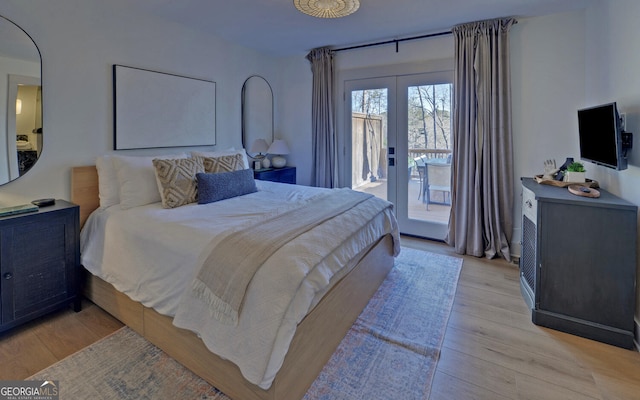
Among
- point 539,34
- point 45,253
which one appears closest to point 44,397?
point 45,253

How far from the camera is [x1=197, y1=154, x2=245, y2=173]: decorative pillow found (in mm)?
2979

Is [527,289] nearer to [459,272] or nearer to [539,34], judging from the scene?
[459,272]

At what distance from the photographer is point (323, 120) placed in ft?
14.6

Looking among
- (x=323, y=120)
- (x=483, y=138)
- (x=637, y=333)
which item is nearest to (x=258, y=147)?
(x=323, y=120)

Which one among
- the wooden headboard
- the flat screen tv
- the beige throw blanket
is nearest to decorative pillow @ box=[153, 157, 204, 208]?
the wooden headboard

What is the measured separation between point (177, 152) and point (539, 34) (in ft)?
12.8

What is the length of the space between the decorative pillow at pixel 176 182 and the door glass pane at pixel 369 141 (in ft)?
7.72

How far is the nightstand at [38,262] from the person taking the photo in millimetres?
2014

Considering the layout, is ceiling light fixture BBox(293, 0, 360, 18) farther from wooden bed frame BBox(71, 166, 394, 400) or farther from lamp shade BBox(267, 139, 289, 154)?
lamp shade BBox(267, 139, 289, 154)

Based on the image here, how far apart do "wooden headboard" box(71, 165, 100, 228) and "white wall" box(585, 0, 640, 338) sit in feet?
13.0

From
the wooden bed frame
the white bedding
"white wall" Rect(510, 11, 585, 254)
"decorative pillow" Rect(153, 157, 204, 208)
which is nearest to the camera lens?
the white bedding

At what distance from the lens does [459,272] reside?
3150 mm

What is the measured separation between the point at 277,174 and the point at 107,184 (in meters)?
2.18
